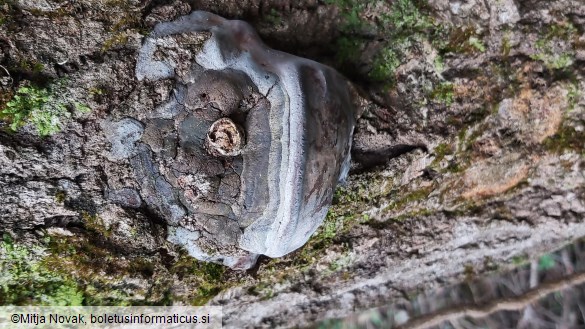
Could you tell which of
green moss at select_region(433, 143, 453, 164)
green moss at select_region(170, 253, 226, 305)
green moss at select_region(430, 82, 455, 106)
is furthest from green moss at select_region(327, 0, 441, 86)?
green moss at select_region(170, 253, 226, 305)

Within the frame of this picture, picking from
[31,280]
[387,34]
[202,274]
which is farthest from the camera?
[387,34]

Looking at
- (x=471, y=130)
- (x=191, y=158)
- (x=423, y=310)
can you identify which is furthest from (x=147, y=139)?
(x=423, y=310)

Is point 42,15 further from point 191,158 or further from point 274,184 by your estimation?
point 274,184

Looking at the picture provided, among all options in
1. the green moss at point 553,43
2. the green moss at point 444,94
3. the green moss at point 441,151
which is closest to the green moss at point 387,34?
the green moss at point 444,94

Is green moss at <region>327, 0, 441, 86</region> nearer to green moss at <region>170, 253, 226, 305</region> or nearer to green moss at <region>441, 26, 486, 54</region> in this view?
green moss at <region>441, 26, 486, 54</region>

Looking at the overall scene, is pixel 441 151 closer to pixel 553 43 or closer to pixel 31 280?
pixel 553 43

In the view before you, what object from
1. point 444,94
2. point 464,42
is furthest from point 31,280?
point 464,42
